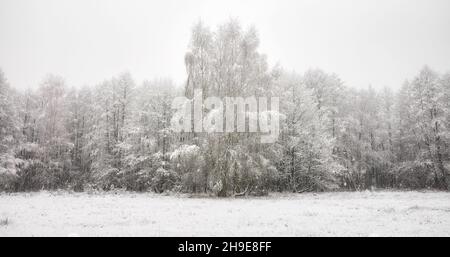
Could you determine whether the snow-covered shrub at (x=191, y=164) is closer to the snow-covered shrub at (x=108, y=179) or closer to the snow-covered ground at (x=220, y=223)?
the snow-covered ground at (x=220, y=223)

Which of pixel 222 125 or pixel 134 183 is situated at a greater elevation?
pixel 222 125

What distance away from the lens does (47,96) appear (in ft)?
141

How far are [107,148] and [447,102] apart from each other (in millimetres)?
39870

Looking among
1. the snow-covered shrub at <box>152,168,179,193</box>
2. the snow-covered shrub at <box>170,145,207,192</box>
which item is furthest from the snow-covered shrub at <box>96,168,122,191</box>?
the snow-covered shrub at <box>170,145,207,192</box>

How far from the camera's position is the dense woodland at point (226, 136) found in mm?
29172

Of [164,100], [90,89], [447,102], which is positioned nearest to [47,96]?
[90,89]

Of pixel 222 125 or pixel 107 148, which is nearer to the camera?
pixel 222 125

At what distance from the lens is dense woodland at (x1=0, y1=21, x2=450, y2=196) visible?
29172 mm

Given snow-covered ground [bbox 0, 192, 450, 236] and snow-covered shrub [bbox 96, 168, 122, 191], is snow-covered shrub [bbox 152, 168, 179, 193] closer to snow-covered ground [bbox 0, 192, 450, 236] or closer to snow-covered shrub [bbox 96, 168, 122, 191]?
snow-covered shrub [bbox 96, 168, 122, 191]

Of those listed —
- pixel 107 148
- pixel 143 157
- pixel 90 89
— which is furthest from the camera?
pixel 90 89

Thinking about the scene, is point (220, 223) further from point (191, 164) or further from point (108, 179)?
point (108, 179)

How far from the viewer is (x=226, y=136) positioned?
91.0 feet

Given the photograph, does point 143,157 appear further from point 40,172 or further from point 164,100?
point 40,172

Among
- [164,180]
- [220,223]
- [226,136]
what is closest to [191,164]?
[226,136]
